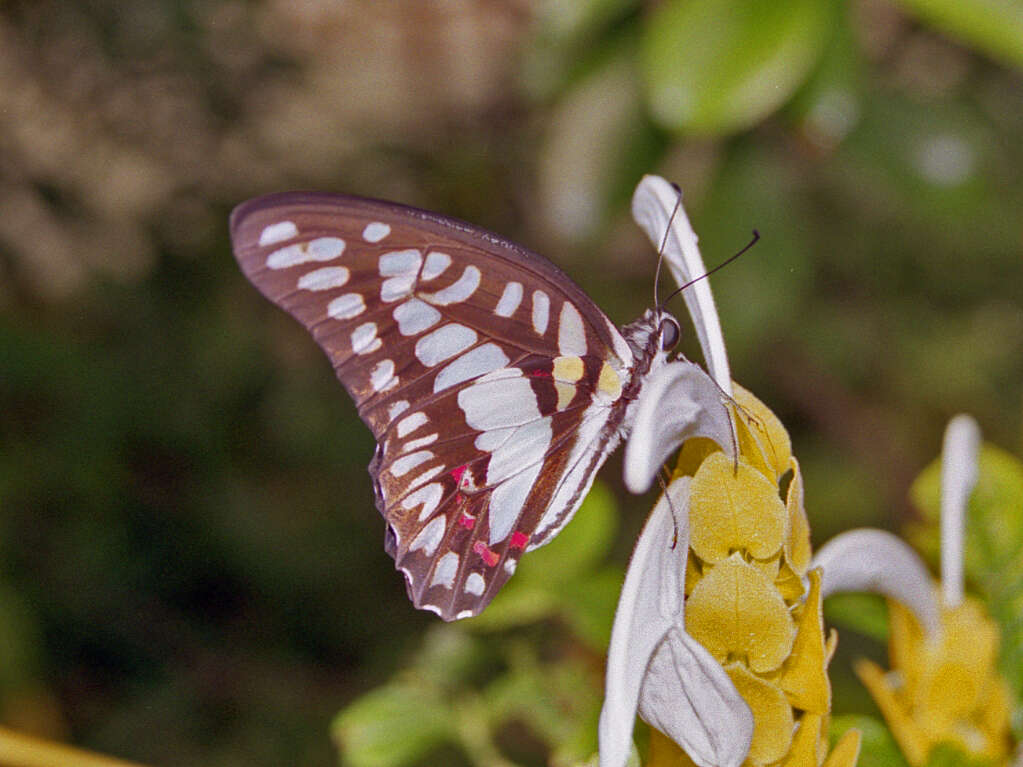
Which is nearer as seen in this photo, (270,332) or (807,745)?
(807,745)

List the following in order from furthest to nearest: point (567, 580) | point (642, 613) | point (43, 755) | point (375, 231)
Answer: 1. point (567, 580)
2. point (43, 755)
3. point (375, 231)
4. point (642, 613)

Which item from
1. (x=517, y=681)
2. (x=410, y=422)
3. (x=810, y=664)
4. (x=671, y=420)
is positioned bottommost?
(x=517, y=681)

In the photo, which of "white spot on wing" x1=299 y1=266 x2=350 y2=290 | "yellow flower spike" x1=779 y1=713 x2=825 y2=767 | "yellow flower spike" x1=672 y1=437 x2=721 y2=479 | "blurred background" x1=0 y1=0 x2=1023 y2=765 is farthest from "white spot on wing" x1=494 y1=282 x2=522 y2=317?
"blurred background" x1=0 y1=0 x2=1023 y2=765

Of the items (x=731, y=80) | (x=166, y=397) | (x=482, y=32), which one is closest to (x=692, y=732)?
(x=731, y=80)

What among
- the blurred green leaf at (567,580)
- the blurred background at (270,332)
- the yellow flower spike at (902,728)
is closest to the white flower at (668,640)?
the yellow flower spike at (902,728)

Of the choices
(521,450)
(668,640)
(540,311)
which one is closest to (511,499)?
(521,450)

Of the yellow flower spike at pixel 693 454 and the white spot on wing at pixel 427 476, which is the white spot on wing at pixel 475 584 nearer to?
the white spot on wing at pixel 427 476

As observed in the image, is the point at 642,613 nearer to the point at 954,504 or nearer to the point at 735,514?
the point at 735,514

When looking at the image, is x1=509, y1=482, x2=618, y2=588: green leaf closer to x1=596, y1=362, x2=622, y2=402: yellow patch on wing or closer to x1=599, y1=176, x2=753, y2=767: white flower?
x1=596, y1=362, x2=622, y2=402: yellow patch on wing

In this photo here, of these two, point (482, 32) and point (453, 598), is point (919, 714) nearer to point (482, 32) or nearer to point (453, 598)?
point (453, 598)
